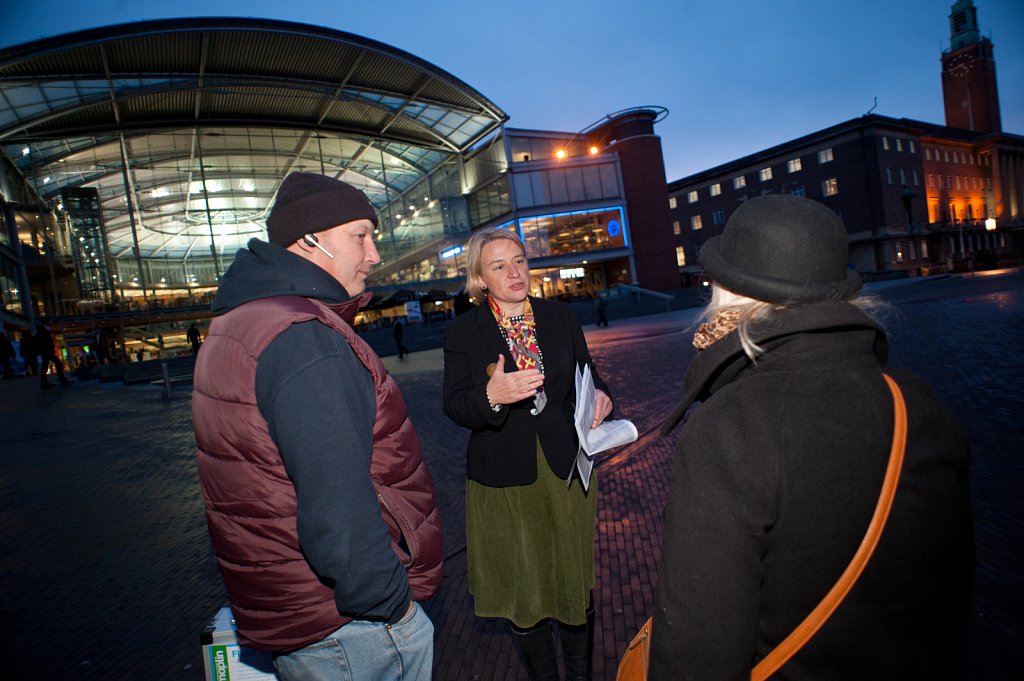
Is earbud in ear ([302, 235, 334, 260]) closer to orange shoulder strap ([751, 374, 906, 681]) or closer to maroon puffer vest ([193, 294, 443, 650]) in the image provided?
maroon puffer vest ([193, 294, 443, 650])

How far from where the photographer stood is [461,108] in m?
38.9

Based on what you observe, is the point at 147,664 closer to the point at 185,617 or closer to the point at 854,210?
the point at 185,617

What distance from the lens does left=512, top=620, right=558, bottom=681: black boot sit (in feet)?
7.77

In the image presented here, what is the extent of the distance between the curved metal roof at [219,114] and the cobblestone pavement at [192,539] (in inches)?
1066

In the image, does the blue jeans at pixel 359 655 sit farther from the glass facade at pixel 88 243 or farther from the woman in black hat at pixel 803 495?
the glass facade at pixel 88 243

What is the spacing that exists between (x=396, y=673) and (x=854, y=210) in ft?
196

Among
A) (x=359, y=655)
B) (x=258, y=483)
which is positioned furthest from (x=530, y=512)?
(x=258, y=483)

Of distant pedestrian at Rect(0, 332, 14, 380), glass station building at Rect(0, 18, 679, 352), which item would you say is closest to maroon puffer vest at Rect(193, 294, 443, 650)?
distant pedestrian at Rect(0, 332, 14, 380)

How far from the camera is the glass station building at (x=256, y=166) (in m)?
29.3

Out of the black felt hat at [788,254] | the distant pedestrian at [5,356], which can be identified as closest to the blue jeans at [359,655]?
the black felt hat at [788,254]

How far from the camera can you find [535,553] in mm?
2422

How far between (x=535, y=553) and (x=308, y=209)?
174cm

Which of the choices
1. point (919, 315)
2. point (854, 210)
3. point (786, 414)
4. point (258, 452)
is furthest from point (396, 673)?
point (854, 210)

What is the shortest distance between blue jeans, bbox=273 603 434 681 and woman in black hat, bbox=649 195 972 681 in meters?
0.69
